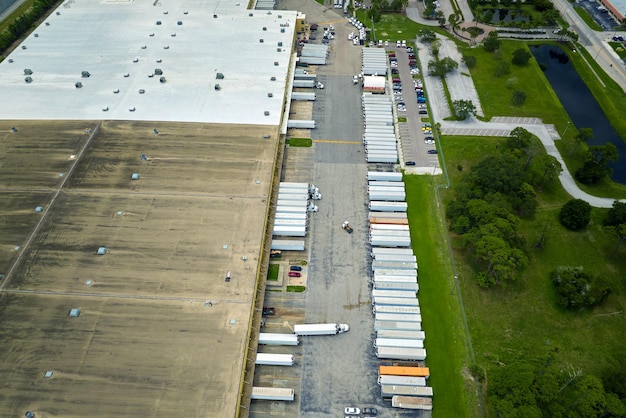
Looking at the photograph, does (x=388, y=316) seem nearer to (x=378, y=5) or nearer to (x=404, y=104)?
(x=404, y=104)

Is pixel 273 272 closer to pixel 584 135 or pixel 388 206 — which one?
pixel 388 206

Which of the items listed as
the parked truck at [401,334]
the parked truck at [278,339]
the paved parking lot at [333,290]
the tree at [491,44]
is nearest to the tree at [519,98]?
the tree at [491,44]

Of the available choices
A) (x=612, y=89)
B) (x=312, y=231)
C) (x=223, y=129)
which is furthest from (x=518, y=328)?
(x=612, y=89)

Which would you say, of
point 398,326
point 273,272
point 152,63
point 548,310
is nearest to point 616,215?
point 548,310

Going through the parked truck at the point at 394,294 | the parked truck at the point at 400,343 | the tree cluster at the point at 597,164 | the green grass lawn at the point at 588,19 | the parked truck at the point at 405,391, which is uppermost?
the green grass lawn at the point at 588,19

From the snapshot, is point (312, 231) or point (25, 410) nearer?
point (25, 410)

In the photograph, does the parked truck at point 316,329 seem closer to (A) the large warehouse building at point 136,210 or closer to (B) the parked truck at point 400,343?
(B) the parked truck at point 400,343

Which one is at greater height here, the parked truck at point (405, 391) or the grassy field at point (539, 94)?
the grassy field at point (539, 94)
